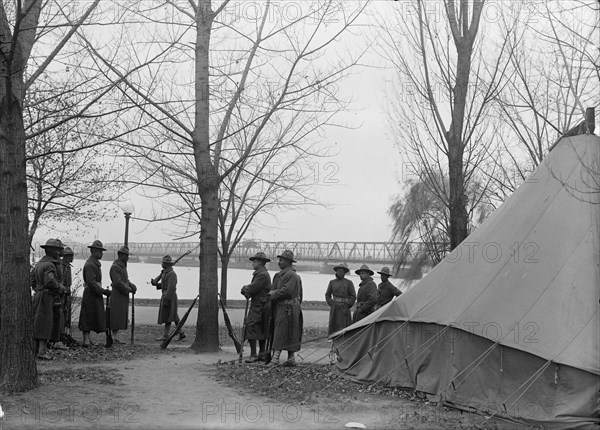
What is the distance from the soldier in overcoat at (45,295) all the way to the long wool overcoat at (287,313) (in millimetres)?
3658

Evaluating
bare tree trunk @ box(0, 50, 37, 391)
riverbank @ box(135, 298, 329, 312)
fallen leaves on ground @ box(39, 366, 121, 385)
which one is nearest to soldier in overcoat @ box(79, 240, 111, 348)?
fallen leaves on ground @ box(39, 366, 121, 385)

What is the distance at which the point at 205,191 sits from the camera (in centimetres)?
1429

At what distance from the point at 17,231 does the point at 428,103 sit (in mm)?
9978

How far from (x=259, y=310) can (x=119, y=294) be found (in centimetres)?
339

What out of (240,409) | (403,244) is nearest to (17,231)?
(240,409)

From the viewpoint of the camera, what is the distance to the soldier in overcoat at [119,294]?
14594 millimetres

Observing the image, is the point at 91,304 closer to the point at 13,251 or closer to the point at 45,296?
the point at 45,296

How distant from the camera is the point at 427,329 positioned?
1020cm

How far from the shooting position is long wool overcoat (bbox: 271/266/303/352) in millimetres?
12203

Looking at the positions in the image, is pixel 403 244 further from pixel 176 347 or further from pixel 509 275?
pixel 509 275

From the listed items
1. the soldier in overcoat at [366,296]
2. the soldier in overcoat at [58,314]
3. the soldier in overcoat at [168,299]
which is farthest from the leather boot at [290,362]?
the soldier in overcoat at [168,299]

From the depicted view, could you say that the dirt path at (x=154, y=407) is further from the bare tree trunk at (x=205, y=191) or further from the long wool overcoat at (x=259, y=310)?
the bare tree trunk at (x=205, y=191)

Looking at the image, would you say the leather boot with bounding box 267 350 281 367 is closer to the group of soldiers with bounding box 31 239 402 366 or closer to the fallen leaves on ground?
the group of soldiers with bounding box 31 239 402 366

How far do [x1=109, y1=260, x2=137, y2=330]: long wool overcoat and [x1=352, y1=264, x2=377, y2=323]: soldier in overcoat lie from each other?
4.81 m
